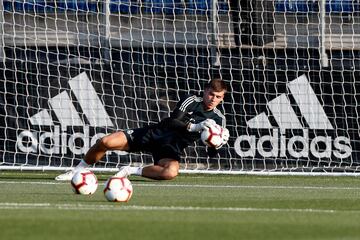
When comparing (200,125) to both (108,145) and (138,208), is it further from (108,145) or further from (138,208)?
(138,208)

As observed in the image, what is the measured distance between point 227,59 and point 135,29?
→ 5.34 ft

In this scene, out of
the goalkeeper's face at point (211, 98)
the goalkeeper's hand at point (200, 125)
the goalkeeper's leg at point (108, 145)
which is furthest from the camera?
the goalkeeper's leg at point (108, 145)

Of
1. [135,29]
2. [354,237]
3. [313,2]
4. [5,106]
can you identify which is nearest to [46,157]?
[5,106]

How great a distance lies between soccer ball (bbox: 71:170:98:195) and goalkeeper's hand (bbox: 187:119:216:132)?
1.85 m

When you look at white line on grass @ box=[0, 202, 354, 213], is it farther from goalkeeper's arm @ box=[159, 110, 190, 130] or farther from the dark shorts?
the dark shorts

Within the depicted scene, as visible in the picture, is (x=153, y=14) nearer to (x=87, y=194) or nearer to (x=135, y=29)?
(x=135, y=29)

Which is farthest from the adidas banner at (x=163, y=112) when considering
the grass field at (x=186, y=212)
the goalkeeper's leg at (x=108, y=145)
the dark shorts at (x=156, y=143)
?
the dark shorts at (x=156, y=143)

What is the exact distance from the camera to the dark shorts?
14367mm

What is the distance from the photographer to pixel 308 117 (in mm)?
17562

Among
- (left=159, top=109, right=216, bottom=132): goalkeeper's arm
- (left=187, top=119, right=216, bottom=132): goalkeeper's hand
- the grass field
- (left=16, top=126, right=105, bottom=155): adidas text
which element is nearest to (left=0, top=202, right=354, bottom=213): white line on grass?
the grass field

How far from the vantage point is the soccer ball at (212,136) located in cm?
1284

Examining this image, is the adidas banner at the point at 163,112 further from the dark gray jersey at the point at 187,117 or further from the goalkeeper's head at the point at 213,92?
the goalkeeper's head at the point at 213,92

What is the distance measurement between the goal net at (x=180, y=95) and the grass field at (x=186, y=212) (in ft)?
7.64

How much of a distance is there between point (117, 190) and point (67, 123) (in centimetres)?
682
